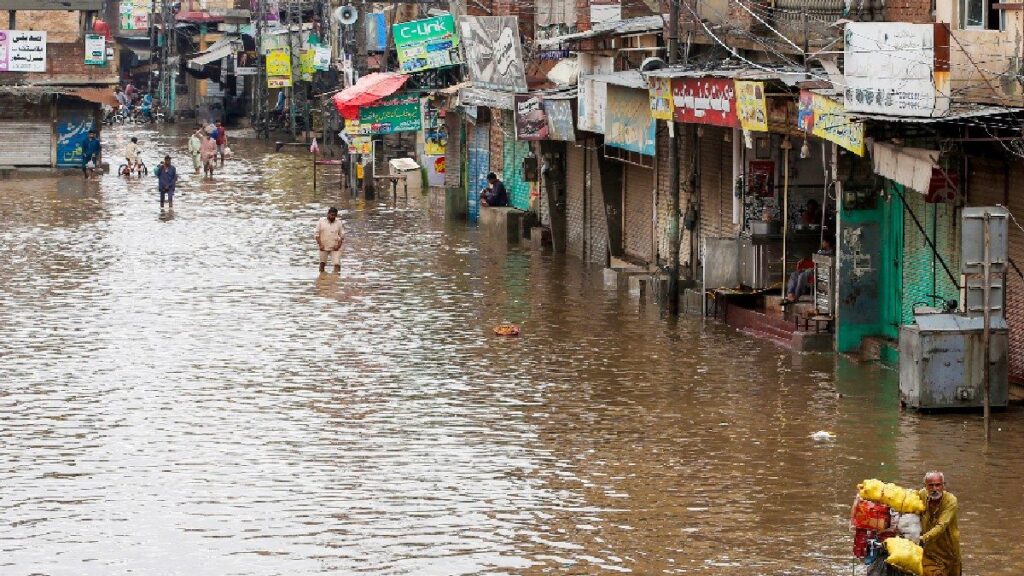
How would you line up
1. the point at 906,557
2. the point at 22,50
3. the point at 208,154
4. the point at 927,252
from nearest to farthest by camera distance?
the point at 906,557, the point at 927,252, the point at 208,154, the point at 22,50

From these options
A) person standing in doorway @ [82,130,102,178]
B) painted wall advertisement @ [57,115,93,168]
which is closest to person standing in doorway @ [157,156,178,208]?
person standing in doorway @ [82,130,102,178]

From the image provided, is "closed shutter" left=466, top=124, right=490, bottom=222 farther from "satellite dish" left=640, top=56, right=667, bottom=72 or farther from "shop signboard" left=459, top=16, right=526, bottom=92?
"satellite dish" left=640, top=56, right=667, bottom=72

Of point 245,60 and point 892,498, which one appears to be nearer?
point 892,498

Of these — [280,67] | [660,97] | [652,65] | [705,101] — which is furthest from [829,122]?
[280,67]

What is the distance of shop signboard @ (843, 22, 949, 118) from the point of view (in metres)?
17.6

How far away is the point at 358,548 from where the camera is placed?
537 inches

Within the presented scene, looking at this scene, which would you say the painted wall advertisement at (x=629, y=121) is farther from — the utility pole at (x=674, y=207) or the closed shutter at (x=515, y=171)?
the closed shutter at (x=515, y=171)

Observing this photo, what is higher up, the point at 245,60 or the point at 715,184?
the point at 245,60

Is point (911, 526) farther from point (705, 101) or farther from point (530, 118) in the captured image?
point (530, 118)

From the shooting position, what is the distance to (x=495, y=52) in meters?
34.3

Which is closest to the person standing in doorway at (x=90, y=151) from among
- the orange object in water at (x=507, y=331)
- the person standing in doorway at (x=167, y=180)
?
the person standing in doorway at (x=167, y=180)

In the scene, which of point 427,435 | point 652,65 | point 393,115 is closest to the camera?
point 427,435

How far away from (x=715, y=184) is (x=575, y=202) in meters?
6.43

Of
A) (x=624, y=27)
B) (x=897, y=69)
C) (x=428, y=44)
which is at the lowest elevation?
(x=897, y=69)
